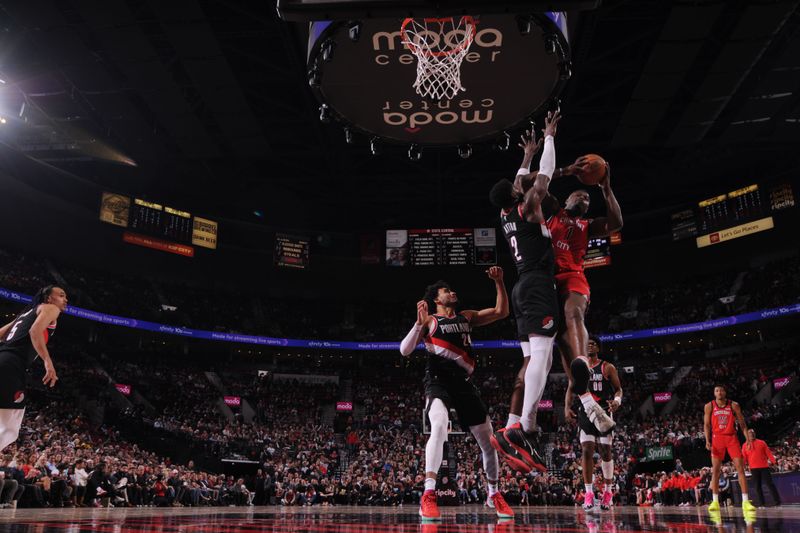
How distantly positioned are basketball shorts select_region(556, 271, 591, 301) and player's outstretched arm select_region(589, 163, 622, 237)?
1.35ft

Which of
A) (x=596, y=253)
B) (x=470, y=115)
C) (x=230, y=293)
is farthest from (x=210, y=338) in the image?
(x=470, y=115)

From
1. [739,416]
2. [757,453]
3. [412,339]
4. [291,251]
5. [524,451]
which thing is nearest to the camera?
[524,451]

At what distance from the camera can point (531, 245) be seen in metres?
5.21

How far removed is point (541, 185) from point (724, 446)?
689 centimetres

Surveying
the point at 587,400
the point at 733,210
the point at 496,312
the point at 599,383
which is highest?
the point at 733,210

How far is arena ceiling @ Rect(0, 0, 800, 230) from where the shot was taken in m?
16.2

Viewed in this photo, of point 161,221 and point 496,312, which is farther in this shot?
point 161,221

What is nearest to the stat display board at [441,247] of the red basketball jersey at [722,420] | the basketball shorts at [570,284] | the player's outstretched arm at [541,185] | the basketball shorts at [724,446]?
the red basketball jersey at [722,420]

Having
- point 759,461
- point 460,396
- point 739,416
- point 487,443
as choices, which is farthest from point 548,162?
point 759,461

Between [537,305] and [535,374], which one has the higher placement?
[537,305]

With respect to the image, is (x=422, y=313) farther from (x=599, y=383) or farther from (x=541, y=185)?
(x=599, y=383)

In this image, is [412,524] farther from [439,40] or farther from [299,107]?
[299,107]

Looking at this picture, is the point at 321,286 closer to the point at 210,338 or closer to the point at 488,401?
the point at 210,338

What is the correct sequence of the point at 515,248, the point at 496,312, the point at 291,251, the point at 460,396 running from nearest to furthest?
the point at 515,248, the point at 460,396, the point at 496,312, the point at 291,251
